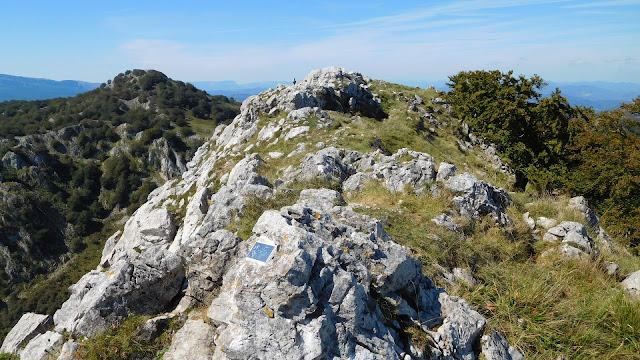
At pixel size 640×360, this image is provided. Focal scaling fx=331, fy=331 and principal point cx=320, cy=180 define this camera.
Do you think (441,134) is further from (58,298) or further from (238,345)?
(58,298)

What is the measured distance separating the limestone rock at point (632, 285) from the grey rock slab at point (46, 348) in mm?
14374

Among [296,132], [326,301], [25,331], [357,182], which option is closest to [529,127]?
[296,132]

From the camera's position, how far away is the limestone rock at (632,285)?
903cm

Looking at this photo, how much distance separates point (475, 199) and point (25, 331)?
16.1 metres

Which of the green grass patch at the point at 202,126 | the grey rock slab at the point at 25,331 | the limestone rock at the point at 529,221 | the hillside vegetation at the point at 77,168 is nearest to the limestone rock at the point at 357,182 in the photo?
the limestone rock at the point at 529,221

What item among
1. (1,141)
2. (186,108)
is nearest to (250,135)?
(1,141)

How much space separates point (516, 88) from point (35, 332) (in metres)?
34.2

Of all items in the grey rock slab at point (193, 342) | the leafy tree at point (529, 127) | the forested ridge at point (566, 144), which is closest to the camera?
the grey rock slab at point (193, 342)

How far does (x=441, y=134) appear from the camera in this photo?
3641 centimetres

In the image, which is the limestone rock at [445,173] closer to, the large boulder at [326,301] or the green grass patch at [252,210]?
the green grass patch at [252,210]

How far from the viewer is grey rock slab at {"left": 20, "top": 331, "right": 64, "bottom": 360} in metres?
7.66

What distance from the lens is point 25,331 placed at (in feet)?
34.5

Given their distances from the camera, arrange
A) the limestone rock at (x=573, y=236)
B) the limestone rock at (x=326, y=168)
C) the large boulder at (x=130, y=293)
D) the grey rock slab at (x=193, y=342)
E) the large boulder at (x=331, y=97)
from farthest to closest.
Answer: the large boulder at (x=331, y=97)
the limestone rock at (x=326, y=168)
the limestone rock at (x=573, y=236)
the large boulder at (x=130, y=293)
the grey rock slab at (x=193, y=342)

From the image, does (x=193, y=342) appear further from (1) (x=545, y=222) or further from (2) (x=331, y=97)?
(2) (x=331, y=97)
